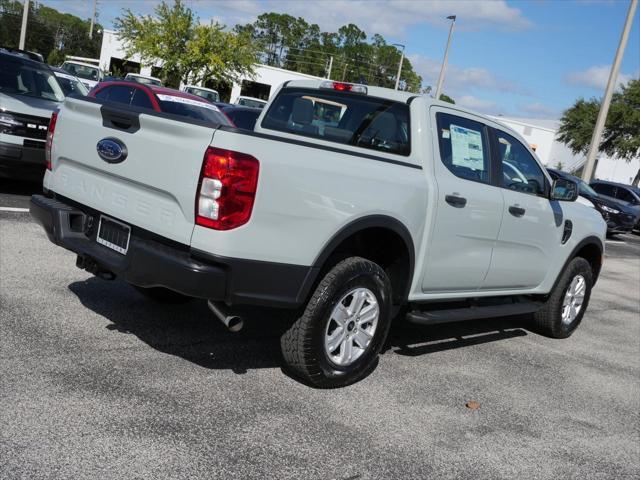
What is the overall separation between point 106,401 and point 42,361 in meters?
0.64

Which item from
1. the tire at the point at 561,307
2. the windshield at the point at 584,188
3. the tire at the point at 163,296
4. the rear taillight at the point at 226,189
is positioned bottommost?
the tire at the point at 163,296

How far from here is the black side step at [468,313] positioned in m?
4.89

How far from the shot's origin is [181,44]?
32469 mm

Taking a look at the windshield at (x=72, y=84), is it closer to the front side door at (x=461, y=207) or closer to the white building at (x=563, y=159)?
the front side door at (x=461, y=207)

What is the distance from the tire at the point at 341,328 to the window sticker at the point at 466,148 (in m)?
1.14

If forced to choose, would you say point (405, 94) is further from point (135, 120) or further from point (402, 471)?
point (402, 471)

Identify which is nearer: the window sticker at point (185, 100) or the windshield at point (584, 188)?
the window sticker at point (185, 100)

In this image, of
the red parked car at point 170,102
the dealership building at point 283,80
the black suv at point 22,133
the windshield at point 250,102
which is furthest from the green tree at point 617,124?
the black suv at point 22,133

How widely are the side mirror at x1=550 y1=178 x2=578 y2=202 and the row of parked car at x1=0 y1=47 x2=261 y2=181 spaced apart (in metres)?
3.87

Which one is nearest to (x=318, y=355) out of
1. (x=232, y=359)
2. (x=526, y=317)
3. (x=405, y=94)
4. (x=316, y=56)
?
(x=232, y=359)

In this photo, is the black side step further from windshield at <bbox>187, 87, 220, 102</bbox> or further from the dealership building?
the dealership building

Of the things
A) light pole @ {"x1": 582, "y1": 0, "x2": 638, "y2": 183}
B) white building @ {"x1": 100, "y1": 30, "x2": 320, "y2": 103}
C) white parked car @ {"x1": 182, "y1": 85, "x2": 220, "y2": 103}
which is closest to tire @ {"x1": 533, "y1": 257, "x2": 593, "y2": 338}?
light pole @ {"x1": 582, "y1": 0, "x2": 638, "y2": 183}

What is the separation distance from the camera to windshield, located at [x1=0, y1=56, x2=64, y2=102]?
9.98 meters

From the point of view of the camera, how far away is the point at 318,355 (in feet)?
14.0
